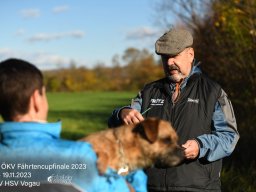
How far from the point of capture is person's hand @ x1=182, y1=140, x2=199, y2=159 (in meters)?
5.01

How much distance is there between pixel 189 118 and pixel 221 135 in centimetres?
39

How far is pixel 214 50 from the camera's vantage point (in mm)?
14336

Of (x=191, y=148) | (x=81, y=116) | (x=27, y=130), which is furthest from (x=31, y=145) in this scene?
(x=81, y=116)

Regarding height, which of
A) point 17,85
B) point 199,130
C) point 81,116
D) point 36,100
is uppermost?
point 17,85

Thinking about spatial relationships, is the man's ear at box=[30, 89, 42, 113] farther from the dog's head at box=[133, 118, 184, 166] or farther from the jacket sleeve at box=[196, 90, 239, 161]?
the jacket sleeve at box=[196, 90, 239, 161]

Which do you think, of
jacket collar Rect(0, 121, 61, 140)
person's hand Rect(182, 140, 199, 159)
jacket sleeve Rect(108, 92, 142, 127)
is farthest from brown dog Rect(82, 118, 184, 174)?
jacket sleeve Rect(108, 92, 142, 127)

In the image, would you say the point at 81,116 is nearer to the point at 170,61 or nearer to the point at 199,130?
the point at 170,61

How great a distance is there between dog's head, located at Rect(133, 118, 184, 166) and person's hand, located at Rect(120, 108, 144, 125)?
0.99ft

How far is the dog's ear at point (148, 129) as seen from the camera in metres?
4.61

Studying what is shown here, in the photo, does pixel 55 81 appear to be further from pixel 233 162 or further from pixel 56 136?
pixel 56 136

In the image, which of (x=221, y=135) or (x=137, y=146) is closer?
(x=137, y=146)

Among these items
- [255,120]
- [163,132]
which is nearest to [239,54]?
[255,120]

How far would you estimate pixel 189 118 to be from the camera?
17.6 feet

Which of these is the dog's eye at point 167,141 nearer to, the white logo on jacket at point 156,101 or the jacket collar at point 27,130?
the white logo on jacket at point 156,101
